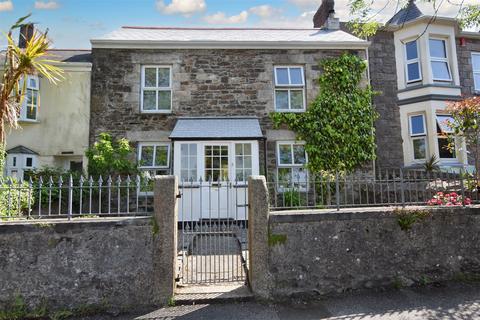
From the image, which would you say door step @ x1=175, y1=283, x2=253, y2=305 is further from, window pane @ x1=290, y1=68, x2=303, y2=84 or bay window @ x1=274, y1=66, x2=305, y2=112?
window pane @ x1=290, y1=68, x2=303, y2=84

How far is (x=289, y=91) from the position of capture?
1145 cm

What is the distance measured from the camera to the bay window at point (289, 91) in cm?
1141

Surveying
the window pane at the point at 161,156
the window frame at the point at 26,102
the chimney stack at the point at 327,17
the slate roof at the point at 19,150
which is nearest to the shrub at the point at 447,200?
the window pane at the point at 161,156

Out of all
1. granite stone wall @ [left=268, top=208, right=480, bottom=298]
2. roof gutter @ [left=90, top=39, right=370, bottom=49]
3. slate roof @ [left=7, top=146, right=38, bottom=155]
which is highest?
roof gutter @ [left=90, top=39, right=370, bottom=49]

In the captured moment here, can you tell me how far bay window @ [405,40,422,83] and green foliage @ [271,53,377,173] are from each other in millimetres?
2811

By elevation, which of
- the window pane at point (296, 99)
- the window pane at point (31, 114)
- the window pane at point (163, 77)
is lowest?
the window pane at point (31, 114)

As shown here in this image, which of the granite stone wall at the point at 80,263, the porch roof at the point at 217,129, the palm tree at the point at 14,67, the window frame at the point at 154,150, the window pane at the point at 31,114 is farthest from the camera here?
the window pane at the point at 31,114

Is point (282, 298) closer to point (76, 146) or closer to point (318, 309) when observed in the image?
point (318, 309)

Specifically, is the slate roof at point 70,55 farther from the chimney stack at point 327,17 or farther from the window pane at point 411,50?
the window pane at point 411,50

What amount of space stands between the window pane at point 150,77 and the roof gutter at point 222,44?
77 cm

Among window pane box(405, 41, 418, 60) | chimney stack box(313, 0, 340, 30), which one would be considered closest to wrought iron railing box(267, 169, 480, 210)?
window pane box(405, 41, 418, 60)

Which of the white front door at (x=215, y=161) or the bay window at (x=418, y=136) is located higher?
the bay window at (x=418, y=136)

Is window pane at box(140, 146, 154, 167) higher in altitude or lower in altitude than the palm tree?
lower

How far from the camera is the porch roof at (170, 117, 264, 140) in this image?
9961 millimetres
